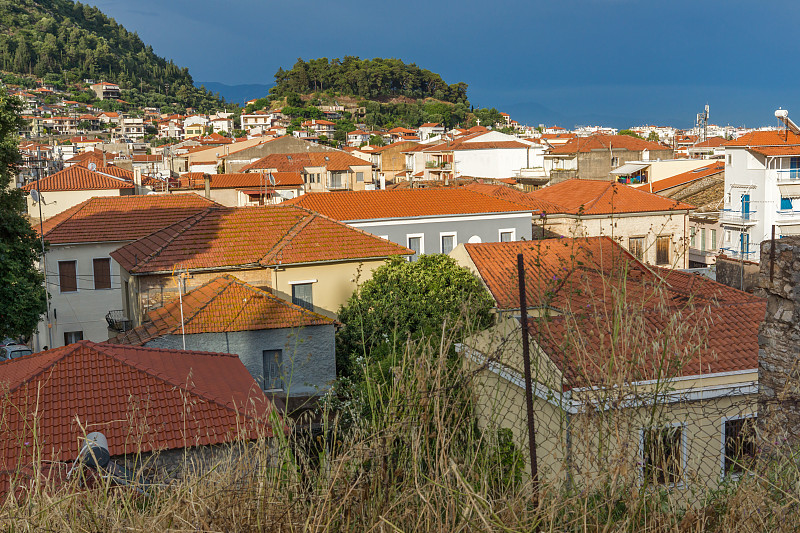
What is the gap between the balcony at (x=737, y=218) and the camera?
30.3 m

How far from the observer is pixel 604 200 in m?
27.2

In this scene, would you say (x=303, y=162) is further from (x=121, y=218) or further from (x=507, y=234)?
(x=507, y=234)

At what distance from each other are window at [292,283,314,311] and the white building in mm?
19387

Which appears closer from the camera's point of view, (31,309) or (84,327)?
(31,309)

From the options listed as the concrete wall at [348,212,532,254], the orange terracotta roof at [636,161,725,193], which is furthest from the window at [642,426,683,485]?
the orange terracotta roof at [636,161,725,193]

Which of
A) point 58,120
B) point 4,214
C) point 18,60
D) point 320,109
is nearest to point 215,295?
point 4,214

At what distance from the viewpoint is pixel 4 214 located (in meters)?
14.7

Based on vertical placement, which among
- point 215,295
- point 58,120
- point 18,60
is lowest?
point 215,295

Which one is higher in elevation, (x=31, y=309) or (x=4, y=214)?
(x=4, y=214)

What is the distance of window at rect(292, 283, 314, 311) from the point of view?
676 inches

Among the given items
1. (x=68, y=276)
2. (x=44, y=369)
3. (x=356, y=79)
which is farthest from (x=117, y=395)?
(x=356, y=79)

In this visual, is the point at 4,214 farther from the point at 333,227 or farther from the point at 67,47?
the point at 67,47

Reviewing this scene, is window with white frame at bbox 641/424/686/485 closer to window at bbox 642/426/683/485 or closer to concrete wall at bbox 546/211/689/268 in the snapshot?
window at bbox 642/426/683/485

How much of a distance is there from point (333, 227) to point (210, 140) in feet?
227
